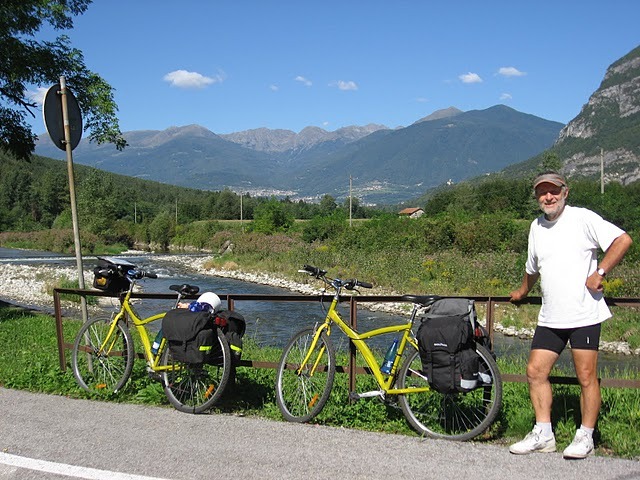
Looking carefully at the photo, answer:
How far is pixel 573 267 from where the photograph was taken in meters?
4.35

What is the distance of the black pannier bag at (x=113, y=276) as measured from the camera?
6.46 metres

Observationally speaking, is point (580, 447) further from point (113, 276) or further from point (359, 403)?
point (113, 276)

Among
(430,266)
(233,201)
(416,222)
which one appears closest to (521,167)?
(233,201)

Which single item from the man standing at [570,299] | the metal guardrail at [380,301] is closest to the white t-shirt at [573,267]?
the man standing at [570,299]

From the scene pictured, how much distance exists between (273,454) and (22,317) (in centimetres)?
1123

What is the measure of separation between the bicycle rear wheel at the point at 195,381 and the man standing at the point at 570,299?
2613mm

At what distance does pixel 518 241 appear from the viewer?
31.9 meters

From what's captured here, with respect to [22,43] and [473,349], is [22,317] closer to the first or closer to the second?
[22,43]

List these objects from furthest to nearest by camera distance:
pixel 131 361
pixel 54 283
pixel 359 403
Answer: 1. pixel 54 283
2. pixel 131 361
3. pixel 359 403

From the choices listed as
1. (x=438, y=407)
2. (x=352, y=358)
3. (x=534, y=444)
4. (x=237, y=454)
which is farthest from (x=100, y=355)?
(x=534, y=444)

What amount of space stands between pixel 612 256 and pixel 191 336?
3.51 m

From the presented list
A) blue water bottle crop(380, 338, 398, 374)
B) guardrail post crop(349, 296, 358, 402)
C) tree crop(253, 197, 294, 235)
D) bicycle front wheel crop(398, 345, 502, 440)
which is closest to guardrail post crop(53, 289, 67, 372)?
guardrail post crop(349, 296, 358, 402)

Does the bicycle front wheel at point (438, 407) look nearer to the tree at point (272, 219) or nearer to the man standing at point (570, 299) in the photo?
the man standing at point (570, 299)

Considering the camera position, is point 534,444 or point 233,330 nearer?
point 534,444
